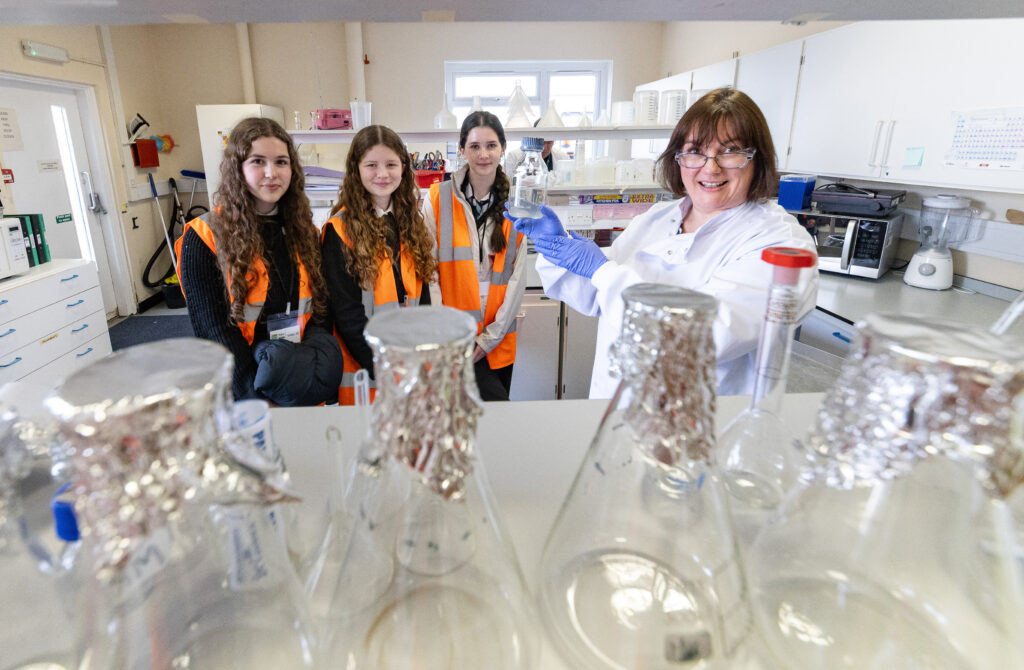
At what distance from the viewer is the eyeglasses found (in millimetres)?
1296

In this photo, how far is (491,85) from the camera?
254 inches

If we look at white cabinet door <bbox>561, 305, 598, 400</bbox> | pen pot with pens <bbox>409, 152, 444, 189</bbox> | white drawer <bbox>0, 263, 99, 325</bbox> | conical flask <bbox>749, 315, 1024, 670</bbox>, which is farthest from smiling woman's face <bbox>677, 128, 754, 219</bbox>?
white drawer <bbox>0, 263, 99, 325</bbox>

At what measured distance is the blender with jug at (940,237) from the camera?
2.54m

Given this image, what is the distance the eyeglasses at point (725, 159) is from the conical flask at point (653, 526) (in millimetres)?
1039

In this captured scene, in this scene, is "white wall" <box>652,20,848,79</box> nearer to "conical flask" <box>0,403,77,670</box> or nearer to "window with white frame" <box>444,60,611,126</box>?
"window with white frame" <box>444,60,611,126</box>

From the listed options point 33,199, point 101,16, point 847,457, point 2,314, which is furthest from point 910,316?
point 33,199

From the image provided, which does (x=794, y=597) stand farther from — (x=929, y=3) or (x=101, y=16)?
(x=101, y=16)

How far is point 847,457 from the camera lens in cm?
37

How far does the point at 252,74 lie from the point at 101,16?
6.02m

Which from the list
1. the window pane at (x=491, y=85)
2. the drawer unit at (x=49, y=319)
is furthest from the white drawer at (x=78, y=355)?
the window pane at (x=491, y=85)

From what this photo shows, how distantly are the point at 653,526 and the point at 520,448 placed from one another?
0.34m

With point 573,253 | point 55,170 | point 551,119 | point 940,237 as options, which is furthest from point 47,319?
point 940,237

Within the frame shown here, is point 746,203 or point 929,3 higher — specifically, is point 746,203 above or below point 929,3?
below

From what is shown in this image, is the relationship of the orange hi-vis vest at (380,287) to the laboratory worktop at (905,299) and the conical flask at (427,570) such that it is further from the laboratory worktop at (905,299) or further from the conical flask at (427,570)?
the laboratory worktop at (905,299)
